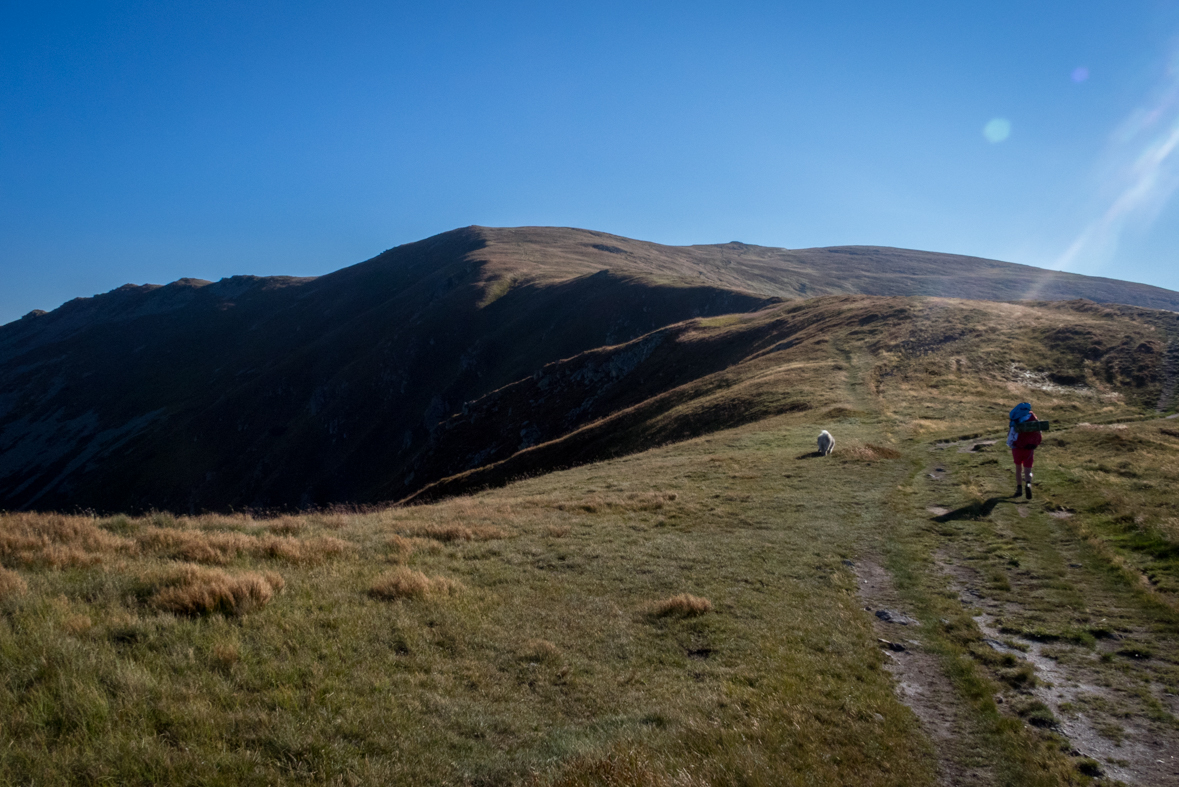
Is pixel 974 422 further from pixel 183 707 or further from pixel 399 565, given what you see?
pixel 183 707

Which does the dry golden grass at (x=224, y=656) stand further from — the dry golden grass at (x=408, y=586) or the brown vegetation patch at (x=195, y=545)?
the brown vegetation patch at (x=195, y=545)

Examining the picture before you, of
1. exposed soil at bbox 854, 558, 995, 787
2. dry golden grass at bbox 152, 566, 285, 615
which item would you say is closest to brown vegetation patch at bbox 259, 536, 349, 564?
dry golden grass at bbox 152, 566, 285, 615

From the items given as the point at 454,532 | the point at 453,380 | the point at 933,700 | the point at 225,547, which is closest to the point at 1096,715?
the point at 933,700

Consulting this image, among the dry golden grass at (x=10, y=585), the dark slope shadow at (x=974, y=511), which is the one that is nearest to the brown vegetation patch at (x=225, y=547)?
the dry golden grass at (x=10, y=585)

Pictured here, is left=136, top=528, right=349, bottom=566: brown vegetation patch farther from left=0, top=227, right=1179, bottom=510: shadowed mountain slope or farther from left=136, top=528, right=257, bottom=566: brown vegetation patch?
left=0, top=227, right=1179, bottom=510: shadowed mountain slope

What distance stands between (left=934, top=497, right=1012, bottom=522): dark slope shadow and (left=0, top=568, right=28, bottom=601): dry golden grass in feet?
64.4

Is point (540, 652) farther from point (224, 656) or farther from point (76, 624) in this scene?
point (76, 624)

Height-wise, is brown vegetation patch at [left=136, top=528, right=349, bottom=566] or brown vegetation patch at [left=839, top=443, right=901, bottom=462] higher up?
brown vegetation patch at [left=136, top=528, right=349, bottom=566]

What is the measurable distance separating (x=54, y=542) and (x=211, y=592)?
14.7 ft

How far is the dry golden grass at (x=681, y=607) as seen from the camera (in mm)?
9695

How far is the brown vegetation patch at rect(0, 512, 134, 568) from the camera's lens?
8859 millimetres

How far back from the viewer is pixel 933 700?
728cm

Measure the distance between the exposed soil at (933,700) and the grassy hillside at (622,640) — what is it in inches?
1.7

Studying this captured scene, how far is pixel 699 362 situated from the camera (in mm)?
63156
